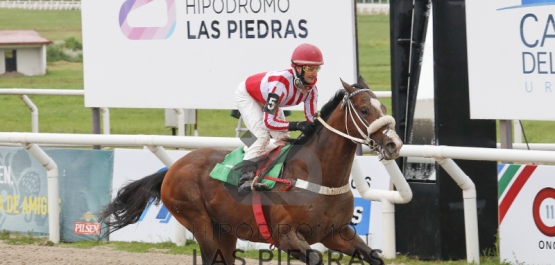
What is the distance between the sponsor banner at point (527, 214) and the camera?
6.86m

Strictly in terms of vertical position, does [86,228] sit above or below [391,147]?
below

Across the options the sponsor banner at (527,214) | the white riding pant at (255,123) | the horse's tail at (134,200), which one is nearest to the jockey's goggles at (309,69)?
the white riding pant at (255,123)

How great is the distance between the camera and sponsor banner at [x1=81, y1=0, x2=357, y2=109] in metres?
7.91

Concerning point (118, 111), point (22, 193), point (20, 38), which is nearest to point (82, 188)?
point (22, 193)

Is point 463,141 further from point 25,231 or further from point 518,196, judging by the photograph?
point 25,231

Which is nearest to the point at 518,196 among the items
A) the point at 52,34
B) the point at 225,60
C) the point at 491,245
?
the point at 491,245

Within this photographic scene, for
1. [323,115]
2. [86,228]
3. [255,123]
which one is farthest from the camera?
[86,228]

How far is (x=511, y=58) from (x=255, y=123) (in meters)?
1.93

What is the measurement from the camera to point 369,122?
570cm

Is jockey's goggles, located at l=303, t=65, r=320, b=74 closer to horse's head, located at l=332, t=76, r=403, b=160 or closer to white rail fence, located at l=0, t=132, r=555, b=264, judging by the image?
horse's head, located at l=332, t=76, r=403, b=160

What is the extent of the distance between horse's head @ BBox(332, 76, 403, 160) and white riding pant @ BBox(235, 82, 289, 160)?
26.0 inches

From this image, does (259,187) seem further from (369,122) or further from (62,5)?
(62,5)

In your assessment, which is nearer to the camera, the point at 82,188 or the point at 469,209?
the point at 469,209

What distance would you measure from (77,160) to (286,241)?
3602mm
